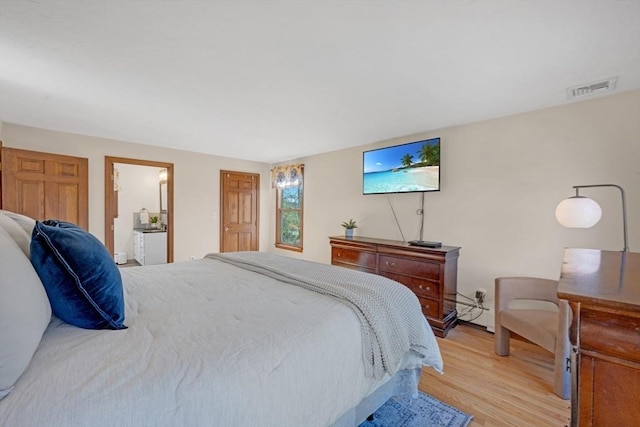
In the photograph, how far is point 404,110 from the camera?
2805 mm

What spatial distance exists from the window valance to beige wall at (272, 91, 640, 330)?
187cm

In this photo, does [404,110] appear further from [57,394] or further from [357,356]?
[57,394]

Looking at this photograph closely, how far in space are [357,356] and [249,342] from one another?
548 millimetres

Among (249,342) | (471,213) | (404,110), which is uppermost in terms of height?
(404,110)

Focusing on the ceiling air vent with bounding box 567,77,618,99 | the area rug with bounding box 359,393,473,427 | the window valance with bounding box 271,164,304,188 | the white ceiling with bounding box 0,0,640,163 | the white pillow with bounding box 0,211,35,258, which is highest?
the white ceiling with bounding box 0,0,640,163

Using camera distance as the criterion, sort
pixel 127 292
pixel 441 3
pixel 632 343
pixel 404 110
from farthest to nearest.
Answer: pixel 404 110, pixel 127 292, pixel 441 3, pixel 632 343

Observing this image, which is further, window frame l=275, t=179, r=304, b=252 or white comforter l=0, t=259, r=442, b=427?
window frame l=275, t=179, r=304, b=252

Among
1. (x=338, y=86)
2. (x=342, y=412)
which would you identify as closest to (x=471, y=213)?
(x=338, y=86)

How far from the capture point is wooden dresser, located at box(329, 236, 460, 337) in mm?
2854

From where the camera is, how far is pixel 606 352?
0.64 m

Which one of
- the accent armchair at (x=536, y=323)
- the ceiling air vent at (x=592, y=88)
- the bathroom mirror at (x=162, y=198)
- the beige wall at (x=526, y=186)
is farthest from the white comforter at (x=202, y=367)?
the bathroom mirror at (x=162, y=198)

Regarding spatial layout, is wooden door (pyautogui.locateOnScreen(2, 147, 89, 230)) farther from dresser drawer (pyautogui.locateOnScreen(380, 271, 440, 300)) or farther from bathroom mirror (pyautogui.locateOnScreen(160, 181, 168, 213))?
dresser drawer (pyautogui.locateOnScreen(380, 271, 440, 300))

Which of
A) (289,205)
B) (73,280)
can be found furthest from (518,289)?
(289,205)

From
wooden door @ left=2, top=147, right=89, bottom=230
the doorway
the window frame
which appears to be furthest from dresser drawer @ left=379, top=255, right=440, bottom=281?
wooden door @ left=2, top=147, right=89, bottom=230
